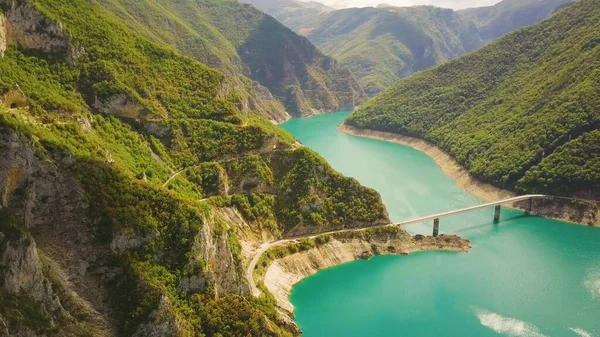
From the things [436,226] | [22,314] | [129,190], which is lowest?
[436,226]

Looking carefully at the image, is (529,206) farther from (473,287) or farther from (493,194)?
(473,287)

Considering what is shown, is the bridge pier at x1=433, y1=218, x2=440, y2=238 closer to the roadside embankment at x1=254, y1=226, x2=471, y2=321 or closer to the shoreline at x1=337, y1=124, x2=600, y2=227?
the roadside embankment at x1=254, y1=226, x2=471, y2=321

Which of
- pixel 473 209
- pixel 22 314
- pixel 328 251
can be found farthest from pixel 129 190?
pixel 473 209

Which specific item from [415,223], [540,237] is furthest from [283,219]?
[540,237]

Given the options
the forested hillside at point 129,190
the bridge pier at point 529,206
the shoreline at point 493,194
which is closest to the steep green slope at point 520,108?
the shoreline at point 493,194

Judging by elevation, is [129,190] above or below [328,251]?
→ above

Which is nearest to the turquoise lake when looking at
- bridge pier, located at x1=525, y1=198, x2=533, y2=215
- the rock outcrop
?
bridge pier, located at x1=525, y1=198, x2=533, y2=215

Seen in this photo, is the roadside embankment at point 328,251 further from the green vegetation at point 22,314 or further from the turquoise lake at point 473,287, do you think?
the green vegetation at point 22,314
